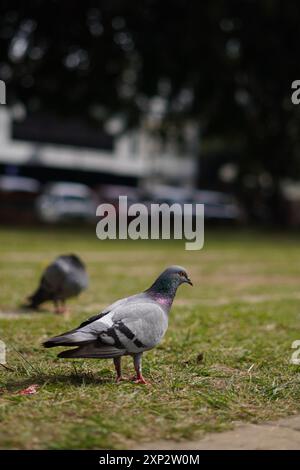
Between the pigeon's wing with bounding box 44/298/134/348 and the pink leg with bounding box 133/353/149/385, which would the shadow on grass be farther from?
the pigeon's wing with bounding box 44/298/134/348

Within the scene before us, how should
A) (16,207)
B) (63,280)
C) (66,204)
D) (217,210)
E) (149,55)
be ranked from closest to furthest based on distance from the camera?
(63,280) → (149,55) → (16,207) → (66,204) → (217,210)

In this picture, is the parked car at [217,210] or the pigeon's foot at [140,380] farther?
the parked car at [217,210]

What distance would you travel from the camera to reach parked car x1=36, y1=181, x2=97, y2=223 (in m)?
35.3

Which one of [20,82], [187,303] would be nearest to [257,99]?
[20,82]

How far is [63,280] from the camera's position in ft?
24.5

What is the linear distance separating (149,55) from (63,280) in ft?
54.3

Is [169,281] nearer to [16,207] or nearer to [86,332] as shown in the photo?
[86,332]

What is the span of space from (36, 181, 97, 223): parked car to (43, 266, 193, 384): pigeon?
99.0ft

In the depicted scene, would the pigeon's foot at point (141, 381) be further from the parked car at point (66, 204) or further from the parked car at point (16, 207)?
the parked car at point (66, 204)

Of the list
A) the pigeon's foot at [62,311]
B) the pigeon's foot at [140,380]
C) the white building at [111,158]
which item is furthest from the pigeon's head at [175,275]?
the white building at [111,158]

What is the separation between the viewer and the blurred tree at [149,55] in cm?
2230

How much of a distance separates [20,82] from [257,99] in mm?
9166

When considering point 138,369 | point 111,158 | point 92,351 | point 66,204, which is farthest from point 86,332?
point 111,158

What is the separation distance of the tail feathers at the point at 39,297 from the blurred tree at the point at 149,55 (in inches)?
590
